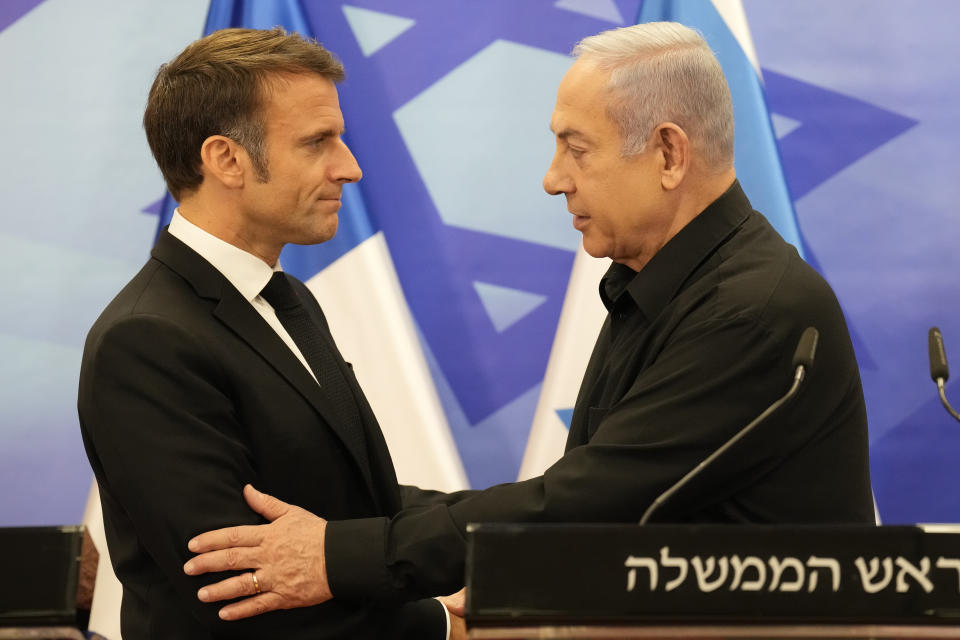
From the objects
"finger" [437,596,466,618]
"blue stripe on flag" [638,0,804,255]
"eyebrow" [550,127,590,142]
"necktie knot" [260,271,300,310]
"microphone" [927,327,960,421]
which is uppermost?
"blue stripe on flag" [638,0,804,255]

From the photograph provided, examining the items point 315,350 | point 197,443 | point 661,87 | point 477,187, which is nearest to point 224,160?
point 315,350

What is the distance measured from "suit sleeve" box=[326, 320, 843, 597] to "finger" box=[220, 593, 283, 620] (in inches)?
3.7

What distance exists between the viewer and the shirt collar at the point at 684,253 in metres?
1.90

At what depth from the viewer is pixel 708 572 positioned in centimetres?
119

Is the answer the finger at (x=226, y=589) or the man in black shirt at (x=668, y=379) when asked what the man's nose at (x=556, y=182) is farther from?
the finger at (x=226, y=589)

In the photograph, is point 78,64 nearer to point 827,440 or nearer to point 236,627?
point 236,627

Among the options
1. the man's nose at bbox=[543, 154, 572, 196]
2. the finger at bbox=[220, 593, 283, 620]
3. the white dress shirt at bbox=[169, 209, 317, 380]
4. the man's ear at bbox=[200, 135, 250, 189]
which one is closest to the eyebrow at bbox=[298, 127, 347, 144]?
the man's ear at bbox=[200, 135, 250, 189]

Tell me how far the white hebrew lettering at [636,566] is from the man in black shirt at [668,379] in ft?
1.60

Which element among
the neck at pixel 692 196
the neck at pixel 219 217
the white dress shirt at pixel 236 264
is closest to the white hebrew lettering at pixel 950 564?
the neck at pixel 692 196

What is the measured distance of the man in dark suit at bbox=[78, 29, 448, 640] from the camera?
5.56 ft

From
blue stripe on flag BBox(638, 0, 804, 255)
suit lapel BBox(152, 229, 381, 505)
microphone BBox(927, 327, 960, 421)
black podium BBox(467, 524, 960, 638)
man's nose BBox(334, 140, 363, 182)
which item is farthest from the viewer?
blue stripe on flag BBox(638, 0, 804, 255)

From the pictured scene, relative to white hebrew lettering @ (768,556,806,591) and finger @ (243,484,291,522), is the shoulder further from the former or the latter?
finger @ (243,484,291,522)

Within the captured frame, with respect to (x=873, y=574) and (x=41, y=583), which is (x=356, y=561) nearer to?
Answer: (x=41, y=583)

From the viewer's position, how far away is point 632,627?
1.19m
